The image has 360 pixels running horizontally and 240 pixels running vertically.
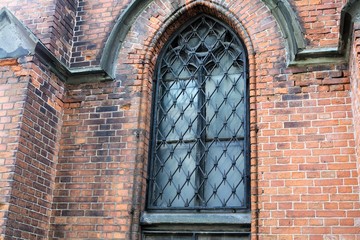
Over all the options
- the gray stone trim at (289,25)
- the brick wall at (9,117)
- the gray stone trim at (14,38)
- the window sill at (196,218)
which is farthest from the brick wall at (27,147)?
the gray stone trim at (289,25)

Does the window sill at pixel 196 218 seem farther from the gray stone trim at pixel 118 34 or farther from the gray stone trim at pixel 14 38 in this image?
the gray stone trim at pixel 14 38

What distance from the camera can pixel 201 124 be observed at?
5.62 meters

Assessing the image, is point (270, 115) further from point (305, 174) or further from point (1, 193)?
point (1, 193)

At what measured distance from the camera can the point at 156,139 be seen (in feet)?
18.7

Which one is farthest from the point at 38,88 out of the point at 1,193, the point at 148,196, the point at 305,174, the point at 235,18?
the point at 305,174

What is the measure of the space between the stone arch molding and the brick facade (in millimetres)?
17

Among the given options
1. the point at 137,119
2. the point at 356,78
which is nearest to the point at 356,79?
the point at 356,78

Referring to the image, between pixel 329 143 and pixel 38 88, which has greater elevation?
pixel 38 88

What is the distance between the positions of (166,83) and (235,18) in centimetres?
120

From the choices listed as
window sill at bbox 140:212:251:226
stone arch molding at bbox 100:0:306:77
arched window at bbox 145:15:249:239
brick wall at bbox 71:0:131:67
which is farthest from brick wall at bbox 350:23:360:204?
brick wall at bbox 71:0:131:67

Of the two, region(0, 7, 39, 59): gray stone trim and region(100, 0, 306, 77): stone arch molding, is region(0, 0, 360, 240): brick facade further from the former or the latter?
region(0, 7, 39, 59): gray stone trim

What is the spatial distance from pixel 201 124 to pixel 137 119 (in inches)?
30.9

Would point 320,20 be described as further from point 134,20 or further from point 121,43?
point 121,43

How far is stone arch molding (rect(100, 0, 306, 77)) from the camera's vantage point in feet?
17.3
